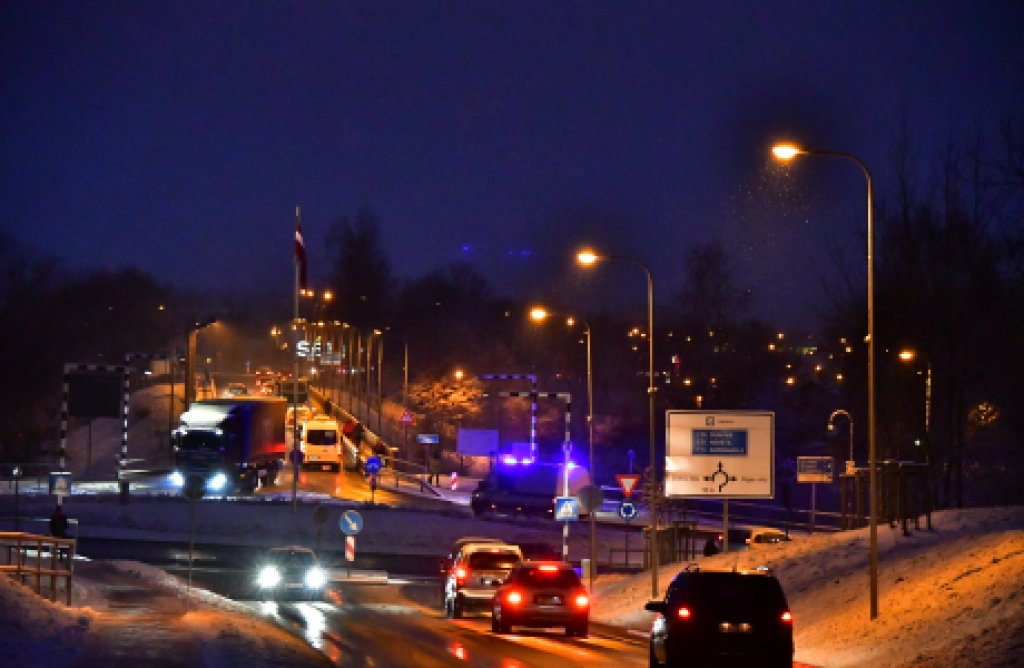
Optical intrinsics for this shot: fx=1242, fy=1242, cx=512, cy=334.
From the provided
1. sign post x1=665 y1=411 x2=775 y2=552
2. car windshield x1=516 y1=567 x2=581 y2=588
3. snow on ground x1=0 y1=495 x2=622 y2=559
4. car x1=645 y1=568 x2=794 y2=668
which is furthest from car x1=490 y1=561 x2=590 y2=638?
snow on ground x1=0 y1=495 x2=622 y2=559

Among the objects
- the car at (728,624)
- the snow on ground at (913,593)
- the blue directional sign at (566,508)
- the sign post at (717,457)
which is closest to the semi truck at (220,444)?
the blue directional sign at (566,508)

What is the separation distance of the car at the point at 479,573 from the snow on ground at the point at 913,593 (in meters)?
3.96

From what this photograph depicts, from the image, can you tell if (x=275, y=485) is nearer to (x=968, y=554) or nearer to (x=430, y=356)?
(x=968, y=554)

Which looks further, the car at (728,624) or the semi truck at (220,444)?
the semi truck at (220,444)

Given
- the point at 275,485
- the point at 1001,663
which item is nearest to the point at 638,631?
the point at 1001,663

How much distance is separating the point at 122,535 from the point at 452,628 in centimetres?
2992

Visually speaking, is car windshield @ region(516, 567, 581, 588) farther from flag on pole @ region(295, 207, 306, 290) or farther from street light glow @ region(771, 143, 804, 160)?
flag on pole @ region(295, 207, 306, 290)

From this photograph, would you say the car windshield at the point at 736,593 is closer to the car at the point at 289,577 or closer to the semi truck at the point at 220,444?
the car at the point at 289,577

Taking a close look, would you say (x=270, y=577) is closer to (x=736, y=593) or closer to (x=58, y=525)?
(x=58, y=525)

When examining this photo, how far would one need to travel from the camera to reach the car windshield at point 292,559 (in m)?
36.2

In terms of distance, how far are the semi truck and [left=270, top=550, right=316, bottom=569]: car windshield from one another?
83.8 feet

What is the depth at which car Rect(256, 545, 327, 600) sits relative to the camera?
35812mm

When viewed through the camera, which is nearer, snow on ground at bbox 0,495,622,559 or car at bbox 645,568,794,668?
car at bbox 645,568,794,668

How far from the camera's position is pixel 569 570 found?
25.3 meters
